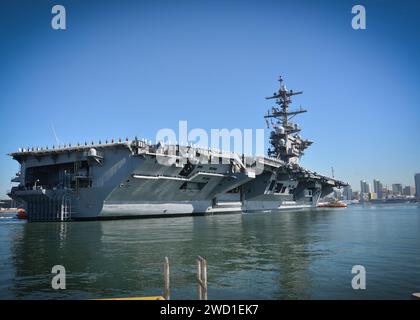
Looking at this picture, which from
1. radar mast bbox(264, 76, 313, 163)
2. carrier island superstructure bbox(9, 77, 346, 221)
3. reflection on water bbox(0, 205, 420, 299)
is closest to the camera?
reflection on water bbox(0, 205, 420, 299)

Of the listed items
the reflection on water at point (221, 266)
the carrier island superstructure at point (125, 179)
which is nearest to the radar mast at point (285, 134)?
the carrier island superstructure at point (125, 179)

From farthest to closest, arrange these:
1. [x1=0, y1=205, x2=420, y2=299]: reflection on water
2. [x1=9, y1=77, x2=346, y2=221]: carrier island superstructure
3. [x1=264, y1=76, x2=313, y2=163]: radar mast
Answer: [x1=264, y1=76, x2=313, y2=163]: radar mast < [x1=9, y1=77, x2=346, y2=221]: carrier island superstructure < [x1=0, y1=205, x2=420, y2=299]: reflection on water

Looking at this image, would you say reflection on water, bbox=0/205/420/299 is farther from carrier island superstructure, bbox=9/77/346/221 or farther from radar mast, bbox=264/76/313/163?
radar mast, bbox=264/76/313/163

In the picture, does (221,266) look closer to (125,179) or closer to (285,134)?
(125,179)

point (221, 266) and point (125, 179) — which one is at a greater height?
point (125, 179)

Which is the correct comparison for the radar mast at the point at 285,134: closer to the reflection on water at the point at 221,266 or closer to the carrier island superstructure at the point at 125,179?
the carrier island superstructure at the point at 125,179

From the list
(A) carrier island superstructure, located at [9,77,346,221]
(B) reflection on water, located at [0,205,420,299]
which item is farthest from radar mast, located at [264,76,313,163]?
(B) reflection on water, located at [0,205,420,299]

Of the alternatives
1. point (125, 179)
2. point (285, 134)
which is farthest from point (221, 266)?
point (285, 134)

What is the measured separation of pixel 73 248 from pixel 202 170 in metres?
20.6

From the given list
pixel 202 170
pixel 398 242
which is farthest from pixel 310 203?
pixel 398 242

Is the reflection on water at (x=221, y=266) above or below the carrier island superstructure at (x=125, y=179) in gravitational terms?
below

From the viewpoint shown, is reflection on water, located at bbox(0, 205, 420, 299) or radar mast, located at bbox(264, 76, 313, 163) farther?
radar mast, located at bbox(264, 76, 313, 163)

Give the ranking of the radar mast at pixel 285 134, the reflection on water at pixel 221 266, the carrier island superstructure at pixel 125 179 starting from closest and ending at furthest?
the reflection on water at pixel 221 266
the carrier island superstructure at pixel 125 179
the radar mast at pixel 285 134

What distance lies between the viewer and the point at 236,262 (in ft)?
37.2
